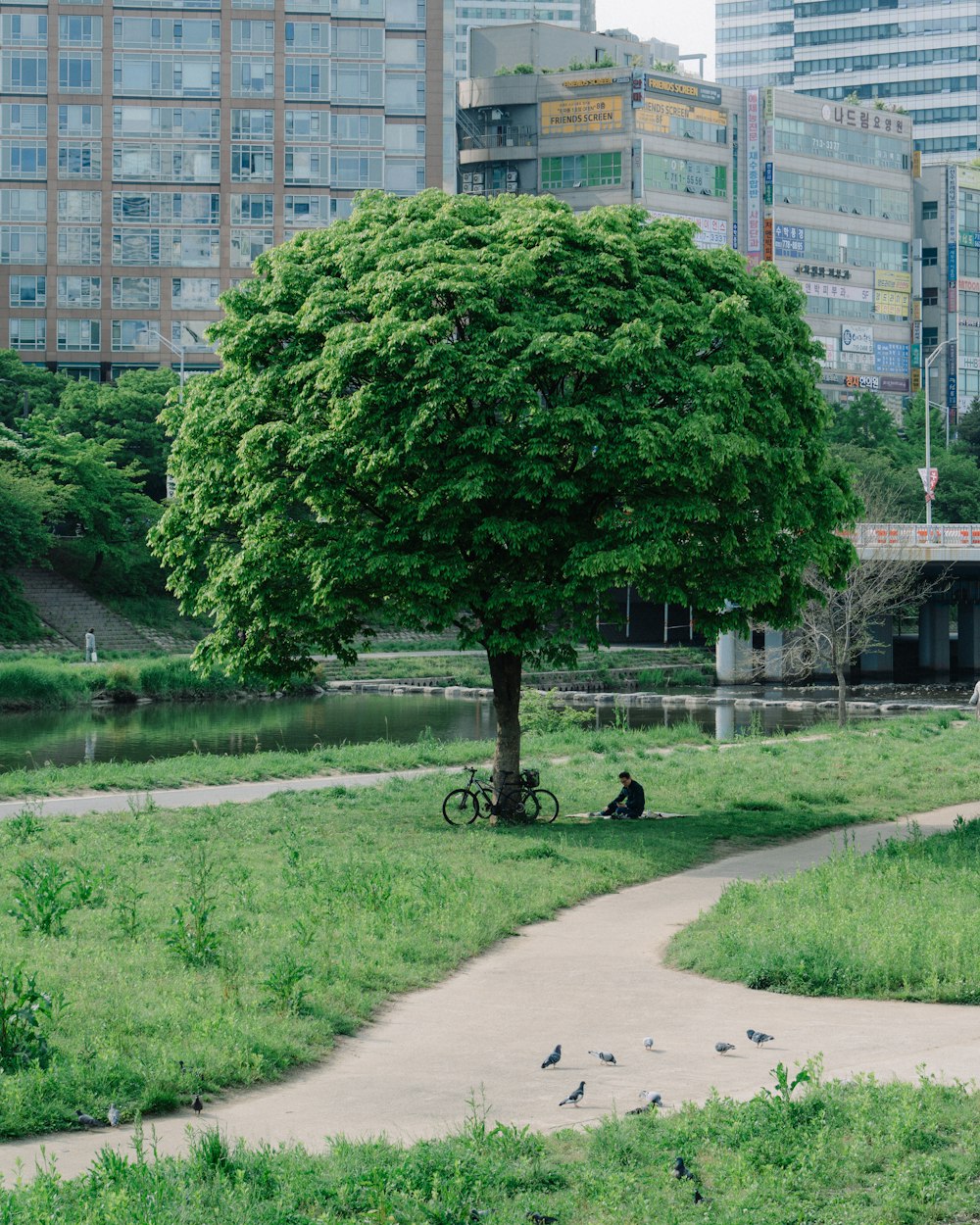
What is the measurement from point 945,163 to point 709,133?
72.3 feet

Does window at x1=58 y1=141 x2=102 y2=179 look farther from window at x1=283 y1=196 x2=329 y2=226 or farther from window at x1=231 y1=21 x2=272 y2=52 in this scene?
window at x1=283 y1=196 x2=329 y2=226

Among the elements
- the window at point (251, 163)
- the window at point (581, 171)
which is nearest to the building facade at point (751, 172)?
the window at point (581, 171)

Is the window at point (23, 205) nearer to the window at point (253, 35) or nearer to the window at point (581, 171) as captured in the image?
the window at point (253, 35)

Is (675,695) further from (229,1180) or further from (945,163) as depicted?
(945,163)

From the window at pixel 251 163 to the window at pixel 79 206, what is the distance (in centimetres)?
852

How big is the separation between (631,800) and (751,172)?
98871 mm

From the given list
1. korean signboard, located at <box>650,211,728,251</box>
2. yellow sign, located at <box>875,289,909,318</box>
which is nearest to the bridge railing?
korean signboard, located at <box>650,211,728,251</box>

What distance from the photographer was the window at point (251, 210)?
9794 cm

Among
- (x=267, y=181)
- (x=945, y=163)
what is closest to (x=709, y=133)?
(x=945, y=163)

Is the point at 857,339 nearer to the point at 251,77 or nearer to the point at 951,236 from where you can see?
the point at 951,236

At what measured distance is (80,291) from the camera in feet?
319

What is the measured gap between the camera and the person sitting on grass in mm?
22188

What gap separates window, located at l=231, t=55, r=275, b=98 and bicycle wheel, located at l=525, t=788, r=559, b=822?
83.0 metres

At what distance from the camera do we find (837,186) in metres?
115
